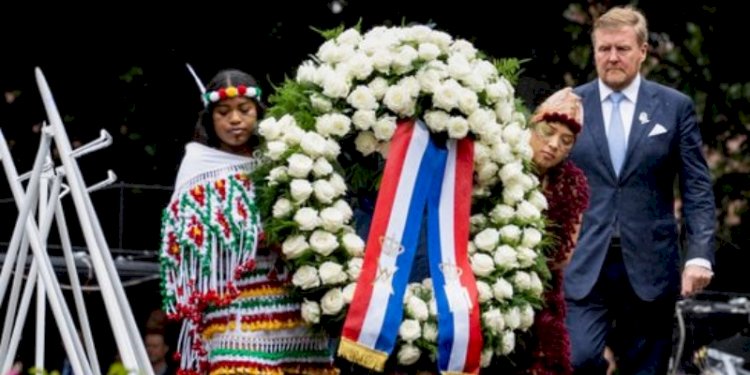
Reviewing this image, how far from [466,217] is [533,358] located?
0.87 meters

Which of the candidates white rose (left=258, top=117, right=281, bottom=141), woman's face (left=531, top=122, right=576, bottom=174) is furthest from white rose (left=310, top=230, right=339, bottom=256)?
woman's face (left=531, top=122, right=576, bottom=174)

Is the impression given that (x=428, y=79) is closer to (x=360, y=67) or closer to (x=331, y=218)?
(x=360, y=67)

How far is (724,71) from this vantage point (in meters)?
20.0

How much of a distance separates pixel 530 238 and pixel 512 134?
46cm

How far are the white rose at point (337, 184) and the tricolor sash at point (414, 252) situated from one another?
221 mm

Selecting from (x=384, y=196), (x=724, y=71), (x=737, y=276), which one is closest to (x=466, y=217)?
(x=384, y=196)

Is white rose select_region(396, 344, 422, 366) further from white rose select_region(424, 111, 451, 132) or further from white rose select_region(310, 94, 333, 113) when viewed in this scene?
white rose select_region(310, 94, 333, 113)

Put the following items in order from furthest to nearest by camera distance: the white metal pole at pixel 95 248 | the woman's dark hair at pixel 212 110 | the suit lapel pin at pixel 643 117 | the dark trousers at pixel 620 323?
the suit lapel pin at pixel 643 117, the dark trousers at pixel 620 323, the woman's dark hair at pixel 212 110, the white metal pole at pixel 95 248

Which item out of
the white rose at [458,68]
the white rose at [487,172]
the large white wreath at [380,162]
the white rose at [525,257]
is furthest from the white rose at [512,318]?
the white rose at [458,68]

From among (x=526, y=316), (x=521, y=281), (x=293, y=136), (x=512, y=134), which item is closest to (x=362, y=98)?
(x=293, y=136)

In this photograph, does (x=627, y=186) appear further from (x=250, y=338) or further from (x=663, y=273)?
(x=250, y=338)

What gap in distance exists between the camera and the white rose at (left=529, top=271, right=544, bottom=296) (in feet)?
39.7

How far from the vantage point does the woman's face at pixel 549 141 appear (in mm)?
12484

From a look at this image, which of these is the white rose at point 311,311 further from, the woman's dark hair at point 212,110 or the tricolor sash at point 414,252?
the woman's dark hair at point 212,110
